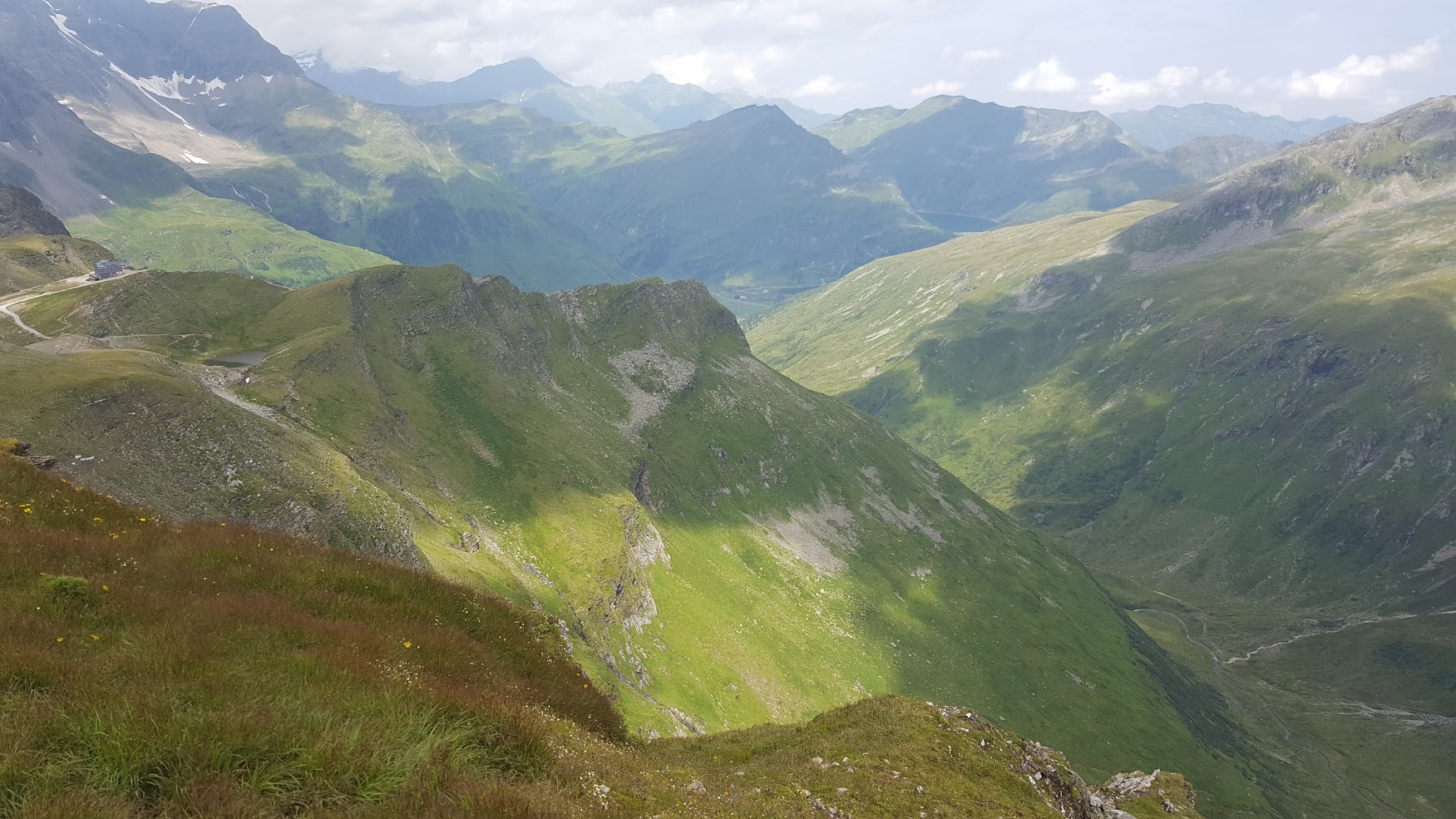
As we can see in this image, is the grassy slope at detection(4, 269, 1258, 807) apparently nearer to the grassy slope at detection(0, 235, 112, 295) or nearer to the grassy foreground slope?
the grassy slope at detection(0, 235, 112, 295)

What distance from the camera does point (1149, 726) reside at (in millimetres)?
149625

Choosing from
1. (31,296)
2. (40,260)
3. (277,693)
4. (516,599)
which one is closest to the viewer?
(277,693)

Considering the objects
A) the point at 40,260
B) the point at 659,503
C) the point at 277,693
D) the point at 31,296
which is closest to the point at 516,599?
the point at 659,503

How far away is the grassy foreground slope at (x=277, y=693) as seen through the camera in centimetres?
838

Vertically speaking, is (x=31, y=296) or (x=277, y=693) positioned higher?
(x=277, y=693)

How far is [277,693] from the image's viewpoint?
10.5 m

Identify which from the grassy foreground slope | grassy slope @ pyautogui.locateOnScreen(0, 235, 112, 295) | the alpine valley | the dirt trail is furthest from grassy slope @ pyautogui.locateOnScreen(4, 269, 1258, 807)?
the grassy foreground slope

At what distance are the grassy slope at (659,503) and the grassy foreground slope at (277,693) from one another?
5204 centimetres

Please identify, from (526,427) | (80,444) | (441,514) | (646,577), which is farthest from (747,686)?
(80,444)

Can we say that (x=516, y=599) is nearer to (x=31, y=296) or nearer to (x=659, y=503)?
(x=659, y=503)

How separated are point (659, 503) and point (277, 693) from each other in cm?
12202

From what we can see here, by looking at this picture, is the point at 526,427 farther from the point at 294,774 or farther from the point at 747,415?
the point at 294,774

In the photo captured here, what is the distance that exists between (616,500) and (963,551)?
103108 mm

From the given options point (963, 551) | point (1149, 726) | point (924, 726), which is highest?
point (924, 726)
